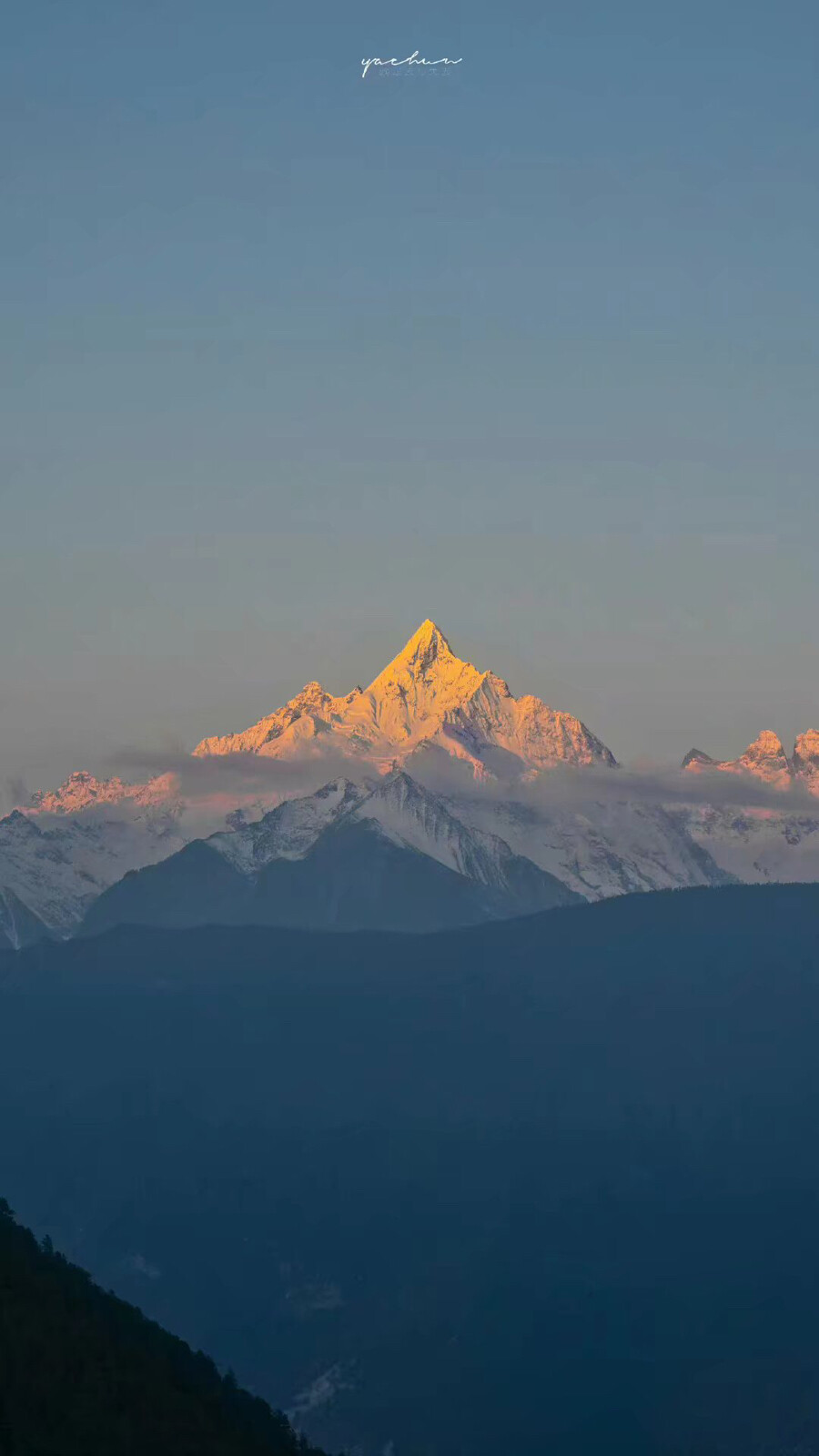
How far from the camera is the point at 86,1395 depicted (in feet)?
577

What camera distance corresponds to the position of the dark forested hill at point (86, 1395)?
170m

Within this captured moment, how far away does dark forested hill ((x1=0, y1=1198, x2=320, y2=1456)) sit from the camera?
16950 centimetres

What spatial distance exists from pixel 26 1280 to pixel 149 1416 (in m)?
19.2

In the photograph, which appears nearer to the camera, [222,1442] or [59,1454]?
[59,1454]

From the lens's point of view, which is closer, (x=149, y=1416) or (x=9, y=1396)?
(x=9, y=1396)

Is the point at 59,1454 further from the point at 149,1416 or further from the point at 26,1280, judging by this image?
the point at 26,1280

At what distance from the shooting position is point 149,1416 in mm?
181875

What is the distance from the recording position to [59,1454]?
165625mm

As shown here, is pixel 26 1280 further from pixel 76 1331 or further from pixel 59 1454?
pixel 59 1454

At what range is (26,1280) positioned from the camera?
197m

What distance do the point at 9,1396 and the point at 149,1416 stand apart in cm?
1454

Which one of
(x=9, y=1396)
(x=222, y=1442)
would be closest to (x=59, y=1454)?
(x=9, y=1396)

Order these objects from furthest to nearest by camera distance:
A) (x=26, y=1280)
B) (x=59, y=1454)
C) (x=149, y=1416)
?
(x=26, y=1280), (x=149, y=1416), (x=59, y=1454)

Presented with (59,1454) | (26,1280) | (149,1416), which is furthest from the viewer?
(26,1280)
